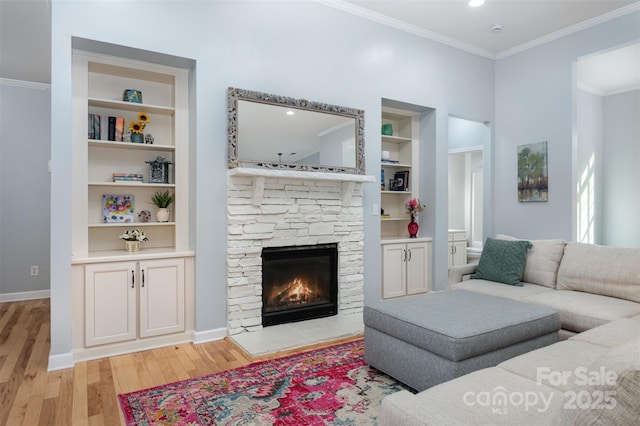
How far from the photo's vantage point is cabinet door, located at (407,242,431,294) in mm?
4738

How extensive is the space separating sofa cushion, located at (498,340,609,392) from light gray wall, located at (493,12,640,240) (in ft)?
10.2

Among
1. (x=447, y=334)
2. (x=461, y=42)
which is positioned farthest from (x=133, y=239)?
(x=461, y=42)

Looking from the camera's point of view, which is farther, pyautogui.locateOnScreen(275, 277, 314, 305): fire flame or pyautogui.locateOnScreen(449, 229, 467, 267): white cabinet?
pyautogui.locateOnScreen(449, 229, 467, 267): white cabinet

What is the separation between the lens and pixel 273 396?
2.34 metres

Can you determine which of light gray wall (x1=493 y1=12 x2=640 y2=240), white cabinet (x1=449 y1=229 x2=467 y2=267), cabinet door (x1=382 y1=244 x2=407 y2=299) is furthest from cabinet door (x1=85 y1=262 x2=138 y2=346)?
light gray wall (x1=493 y1=12 x2=640 y2=240)

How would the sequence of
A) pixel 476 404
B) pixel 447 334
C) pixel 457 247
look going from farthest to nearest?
pixel 457 247, pixel 447 334, pixel 476 404

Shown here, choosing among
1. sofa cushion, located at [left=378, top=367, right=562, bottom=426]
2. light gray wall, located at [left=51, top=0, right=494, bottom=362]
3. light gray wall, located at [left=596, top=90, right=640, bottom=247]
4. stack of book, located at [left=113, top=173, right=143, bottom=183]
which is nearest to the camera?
sofa cushion, located at [left=378, top=367, right=562, bottom=426]

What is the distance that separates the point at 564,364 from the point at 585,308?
1312 mm

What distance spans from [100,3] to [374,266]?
11.2ft

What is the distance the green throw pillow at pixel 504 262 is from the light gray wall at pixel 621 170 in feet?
12.4

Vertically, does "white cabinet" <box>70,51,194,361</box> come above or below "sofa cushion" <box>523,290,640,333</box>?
above

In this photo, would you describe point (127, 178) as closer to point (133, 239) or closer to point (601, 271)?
point (133, 239)

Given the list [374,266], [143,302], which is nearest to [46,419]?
[143,302]

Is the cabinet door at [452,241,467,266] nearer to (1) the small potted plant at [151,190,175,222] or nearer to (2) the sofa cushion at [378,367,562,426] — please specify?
(1) the small potted plant at [151,190,175,222]
